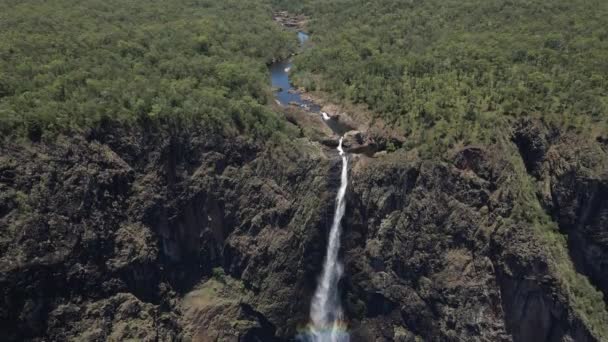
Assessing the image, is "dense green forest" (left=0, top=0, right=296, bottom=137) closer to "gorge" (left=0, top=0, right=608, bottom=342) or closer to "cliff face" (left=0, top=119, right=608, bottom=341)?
"gorge" (left=0, top=0, right=608, bottom=342)

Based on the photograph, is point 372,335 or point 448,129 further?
point 448,129

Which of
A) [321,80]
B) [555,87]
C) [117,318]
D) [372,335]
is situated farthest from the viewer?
[321,80]

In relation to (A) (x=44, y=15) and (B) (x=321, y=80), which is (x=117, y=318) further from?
(A) (x=44, y=15)

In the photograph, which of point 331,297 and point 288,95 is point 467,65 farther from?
point 331,297

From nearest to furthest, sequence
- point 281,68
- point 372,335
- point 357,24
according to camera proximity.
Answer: point 372,335 < point 281,68 < point 357,24

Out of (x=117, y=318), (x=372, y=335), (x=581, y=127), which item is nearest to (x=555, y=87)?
(x=581, y=127)

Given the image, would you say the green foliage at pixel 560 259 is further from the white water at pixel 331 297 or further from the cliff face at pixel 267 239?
the white water at pixel 331 297

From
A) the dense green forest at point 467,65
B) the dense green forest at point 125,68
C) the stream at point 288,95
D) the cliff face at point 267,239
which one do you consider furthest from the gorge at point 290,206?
the stream at point 288,95
